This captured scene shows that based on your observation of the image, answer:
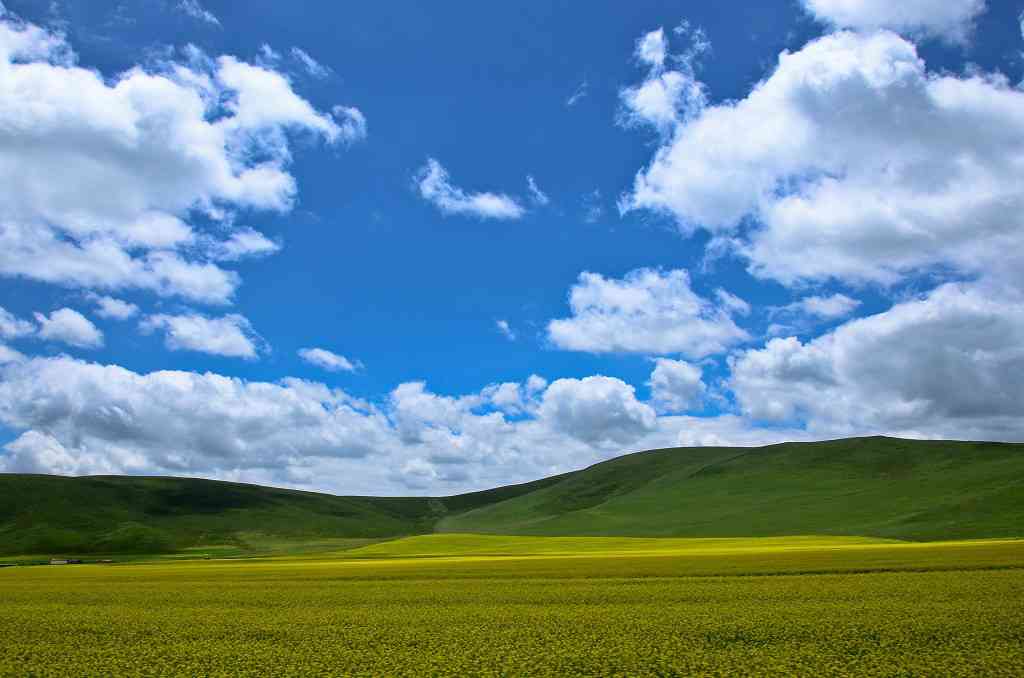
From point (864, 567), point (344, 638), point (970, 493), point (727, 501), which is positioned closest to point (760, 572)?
point (864, 567)

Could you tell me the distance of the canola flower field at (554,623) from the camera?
23250mm

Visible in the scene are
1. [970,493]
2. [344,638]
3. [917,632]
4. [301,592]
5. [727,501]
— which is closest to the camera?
[917,632]

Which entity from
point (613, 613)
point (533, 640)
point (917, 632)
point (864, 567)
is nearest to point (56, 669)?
point (533, 640)

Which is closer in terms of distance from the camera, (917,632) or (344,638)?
(917,632)

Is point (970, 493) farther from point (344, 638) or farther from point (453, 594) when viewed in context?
point (344, 638)

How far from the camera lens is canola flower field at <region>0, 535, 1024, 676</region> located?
2325 cm

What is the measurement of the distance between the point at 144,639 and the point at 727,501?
7336 inches

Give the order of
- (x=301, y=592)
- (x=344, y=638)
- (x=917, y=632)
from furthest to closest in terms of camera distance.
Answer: (x=301, y=592), (x=344, y=638), (x=917, y=632)

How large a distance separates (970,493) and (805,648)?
498 feet

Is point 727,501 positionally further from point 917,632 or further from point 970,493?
point 917,632

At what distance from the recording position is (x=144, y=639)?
29.3 m

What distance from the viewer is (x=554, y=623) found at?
31.0 meters

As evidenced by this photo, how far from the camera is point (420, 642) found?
27.5m

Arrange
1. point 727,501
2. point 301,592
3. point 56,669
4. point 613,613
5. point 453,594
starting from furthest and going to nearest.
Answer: point 727,501 < point 301,592 < point 453,594 < point 613,613 < point 56,669
